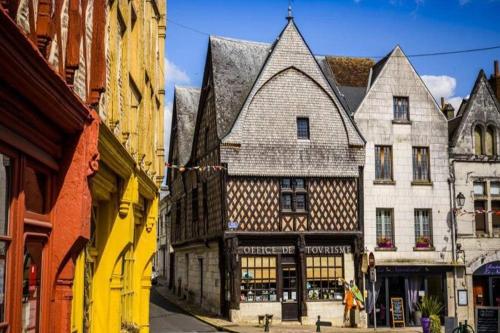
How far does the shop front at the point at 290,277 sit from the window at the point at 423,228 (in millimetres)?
3123

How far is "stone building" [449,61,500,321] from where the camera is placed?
87.8ft

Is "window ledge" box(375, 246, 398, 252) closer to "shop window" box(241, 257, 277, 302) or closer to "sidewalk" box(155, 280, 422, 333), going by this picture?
"sidewalk" box(155, 280, 422, 333)

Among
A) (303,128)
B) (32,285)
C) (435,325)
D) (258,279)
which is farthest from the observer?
(303,128)

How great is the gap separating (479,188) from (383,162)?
4.55 metres

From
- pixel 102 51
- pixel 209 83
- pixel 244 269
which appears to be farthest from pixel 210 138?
pixel 102 51

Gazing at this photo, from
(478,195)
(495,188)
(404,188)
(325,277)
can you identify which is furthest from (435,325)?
(495,188)

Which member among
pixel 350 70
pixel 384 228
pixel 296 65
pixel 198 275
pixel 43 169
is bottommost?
pixel 198 275

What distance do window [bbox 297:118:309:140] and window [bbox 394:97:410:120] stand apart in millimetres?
4080

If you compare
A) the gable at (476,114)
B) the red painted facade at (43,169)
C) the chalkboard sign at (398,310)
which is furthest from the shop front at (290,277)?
the red painted facade at (43,169)

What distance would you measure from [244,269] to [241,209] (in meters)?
2.37

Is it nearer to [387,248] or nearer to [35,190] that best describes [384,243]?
[387,248]

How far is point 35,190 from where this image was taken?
354cm

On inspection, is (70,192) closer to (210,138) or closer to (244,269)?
(244,269)

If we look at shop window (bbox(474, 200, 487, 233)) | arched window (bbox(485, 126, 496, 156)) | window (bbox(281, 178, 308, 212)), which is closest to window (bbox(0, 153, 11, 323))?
window (bbox(281, 178, 308, 212))
